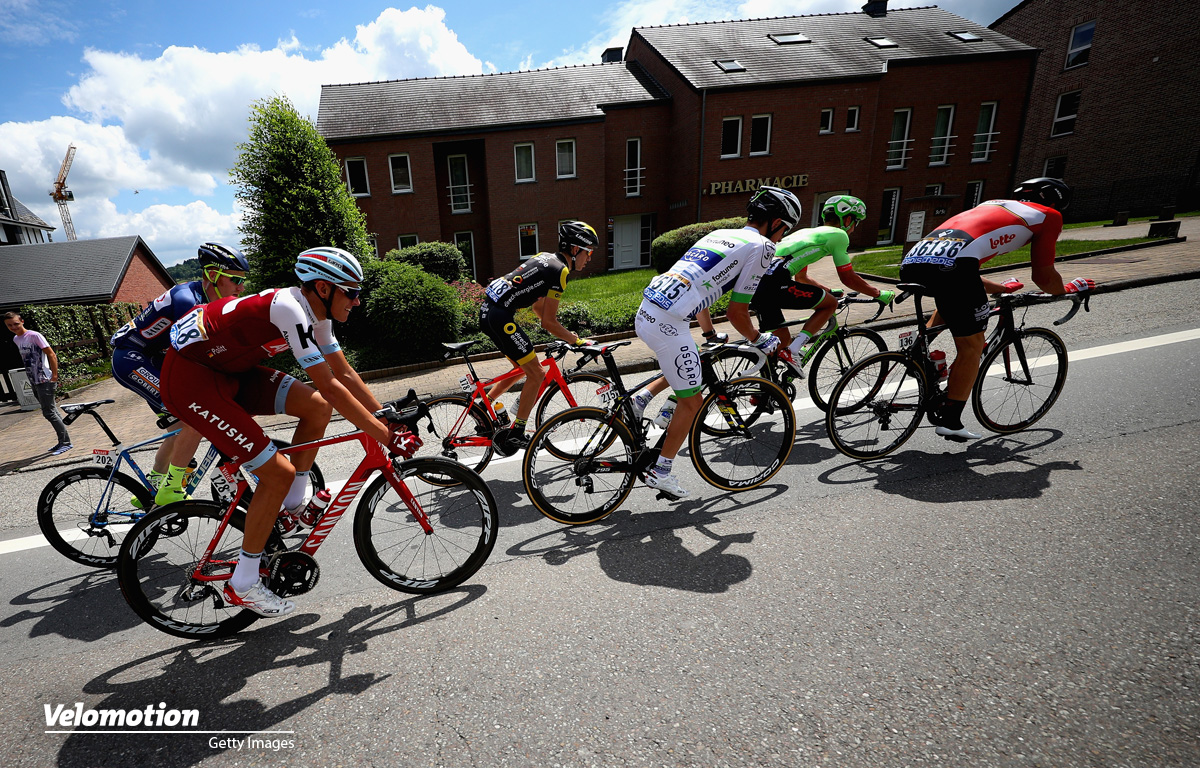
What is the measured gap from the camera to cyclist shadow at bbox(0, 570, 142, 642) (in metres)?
3.08

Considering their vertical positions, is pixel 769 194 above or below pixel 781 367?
above

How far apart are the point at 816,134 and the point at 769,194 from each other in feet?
69.5

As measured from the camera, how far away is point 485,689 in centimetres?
240

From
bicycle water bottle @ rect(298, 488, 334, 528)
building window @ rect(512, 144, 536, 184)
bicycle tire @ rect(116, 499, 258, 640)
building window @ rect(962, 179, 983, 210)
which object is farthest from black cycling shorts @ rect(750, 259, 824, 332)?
building window @ rect(962, 179, 983, 210)

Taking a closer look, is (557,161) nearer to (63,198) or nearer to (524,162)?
(524,162)

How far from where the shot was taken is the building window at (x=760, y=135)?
21484 mm

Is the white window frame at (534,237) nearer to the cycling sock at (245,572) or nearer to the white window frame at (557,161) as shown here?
the white window frame at (557,161)

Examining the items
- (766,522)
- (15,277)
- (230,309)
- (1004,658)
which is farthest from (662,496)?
(15,277)

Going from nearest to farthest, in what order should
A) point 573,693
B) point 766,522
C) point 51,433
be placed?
point 573,693 → point 766,522 → point 51,433

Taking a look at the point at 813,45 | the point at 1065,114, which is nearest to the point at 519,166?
the point at 813,45

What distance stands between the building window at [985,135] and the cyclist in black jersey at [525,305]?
27.4 meters

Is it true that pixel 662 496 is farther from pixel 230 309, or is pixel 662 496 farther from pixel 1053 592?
pixel 230 309

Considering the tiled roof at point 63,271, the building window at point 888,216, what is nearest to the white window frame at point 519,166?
the building window at point 888,216

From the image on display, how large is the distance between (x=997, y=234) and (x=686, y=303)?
273 centimetres
